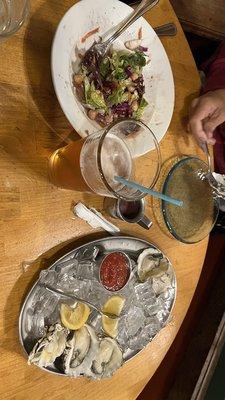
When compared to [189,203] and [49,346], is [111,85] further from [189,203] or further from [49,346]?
[49,346]

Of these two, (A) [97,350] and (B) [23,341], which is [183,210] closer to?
(A) [97,350]

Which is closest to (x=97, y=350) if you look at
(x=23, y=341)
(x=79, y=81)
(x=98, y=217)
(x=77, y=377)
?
(x=77, y=377)

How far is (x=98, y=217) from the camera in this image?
147cm

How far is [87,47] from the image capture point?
1.45m

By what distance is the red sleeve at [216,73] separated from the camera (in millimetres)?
1848

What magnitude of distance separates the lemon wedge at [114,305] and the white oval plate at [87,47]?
468 mm

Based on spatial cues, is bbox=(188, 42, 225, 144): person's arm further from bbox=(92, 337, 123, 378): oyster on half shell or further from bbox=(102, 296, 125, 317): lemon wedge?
bbox=(92, 337, 123, 378): oyster on half shell

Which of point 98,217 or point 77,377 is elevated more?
point 98,217

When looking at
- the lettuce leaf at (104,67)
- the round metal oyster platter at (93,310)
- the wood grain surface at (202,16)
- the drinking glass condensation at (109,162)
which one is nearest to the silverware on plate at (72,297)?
the round metal oyster platter at (93,310)

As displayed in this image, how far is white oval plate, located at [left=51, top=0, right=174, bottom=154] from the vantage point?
135 centimetres

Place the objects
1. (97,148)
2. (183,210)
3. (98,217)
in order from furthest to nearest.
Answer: (183,210) < (98,217) < (97,148)

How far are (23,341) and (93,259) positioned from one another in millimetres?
307

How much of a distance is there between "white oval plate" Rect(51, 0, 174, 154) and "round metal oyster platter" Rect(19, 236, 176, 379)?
36cm

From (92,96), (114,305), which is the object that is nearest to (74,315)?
(114,305)
